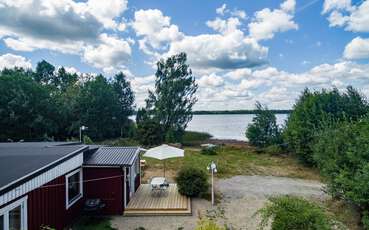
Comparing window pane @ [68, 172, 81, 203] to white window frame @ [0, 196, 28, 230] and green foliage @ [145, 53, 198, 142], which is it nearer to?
white window frame @ [0, 196, 28, 230]

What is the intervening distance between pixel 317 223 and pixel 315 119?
48.6 ft

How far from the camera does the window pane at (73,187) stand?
8.44 meters

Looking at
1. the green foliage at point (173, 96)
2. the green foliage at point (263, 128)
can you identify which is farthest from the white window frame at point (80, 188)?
the green foliage at point (173, 96)

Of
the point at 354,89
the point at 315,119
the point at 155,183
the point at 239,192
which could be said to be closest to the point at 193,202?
the point at 155,183

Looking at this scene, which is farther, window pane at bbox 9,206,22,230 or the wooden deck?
the wooden deck

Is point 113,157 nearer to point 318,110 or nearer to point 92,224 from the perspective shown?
point 92,224

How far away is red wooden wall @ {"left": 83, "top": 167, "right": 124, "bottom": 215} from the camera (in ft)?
30.9

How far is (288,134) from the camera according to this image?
20.3m

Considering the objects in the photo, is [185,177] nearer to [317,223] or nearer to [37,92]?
[317,223]

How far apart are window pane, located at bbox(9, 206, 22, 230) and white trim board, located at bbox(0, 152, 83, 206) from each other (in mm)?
379

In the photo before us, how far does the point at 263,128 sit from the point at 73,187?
20.2 metres

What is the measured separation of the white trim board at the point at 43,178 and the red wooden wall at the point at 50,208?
0.19m

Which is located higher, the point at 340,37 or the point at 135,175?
the point at 340,37

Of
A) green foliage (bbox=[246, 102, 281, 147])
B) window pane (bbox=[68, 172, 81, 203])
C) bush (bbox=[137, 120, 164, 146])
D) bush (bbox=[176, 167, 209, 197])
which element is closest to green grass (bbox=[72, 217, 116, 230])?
window pane (bbox=[68, 172, 81, 203])
